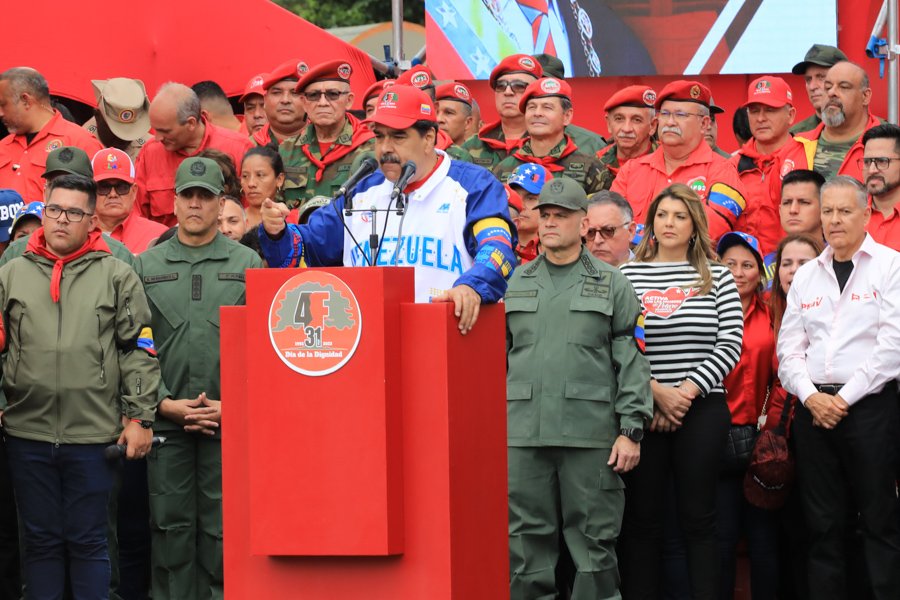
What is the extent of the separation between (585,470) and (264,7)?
668 centimetres

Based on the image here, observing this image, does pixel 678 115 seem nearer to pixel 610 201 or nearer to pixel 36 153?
pixel 610 201

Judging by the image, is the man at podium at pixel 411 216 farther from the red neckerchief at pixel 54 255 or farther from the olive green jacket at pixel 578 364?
the red neckerchief at pixel 54 255

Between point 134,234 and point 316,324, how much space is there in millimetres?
3767

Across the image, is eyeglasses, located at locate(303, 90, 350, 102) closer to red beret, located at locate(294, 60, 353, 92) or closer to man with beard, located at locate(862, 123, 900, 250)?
red beret, located at locate(294, 60, 353, 92)

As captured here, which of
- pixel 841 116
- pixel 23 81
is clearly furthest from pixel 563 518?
pixel 23 81

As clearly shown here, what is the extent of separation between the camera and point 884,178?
745 centimetres

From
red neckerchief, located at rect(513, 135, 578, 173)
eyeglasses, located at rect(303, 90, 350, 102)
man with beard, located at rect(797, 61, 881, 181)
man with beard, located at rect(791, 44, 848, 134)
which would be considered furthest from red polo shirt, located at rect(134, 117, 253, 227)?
man with beard, located at rect(791, 44, 848, 134)

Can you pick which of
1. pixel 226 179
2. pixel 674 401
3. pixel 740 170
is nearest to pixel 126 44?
pixel 226 179

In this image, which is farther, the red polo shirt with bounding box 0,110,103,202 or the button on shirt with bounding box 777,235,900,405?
the red polo shirt with bounding box 0,110,103,202

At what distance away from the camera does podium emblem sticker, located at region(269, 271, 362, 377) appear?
428 centimetres

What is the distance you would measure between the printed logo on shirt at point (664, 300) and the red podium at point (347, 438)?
243 cm

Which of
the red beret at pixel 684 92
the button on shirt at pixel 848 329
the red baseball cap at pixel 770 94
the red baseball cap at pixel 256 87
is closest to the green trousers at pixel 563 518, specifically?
the button on shirt at pixel 848 329

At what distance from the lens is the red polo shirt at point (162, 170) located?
8977 millimetres

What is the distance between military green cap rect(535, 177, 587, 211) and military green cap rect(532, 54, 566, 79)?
396 cm
